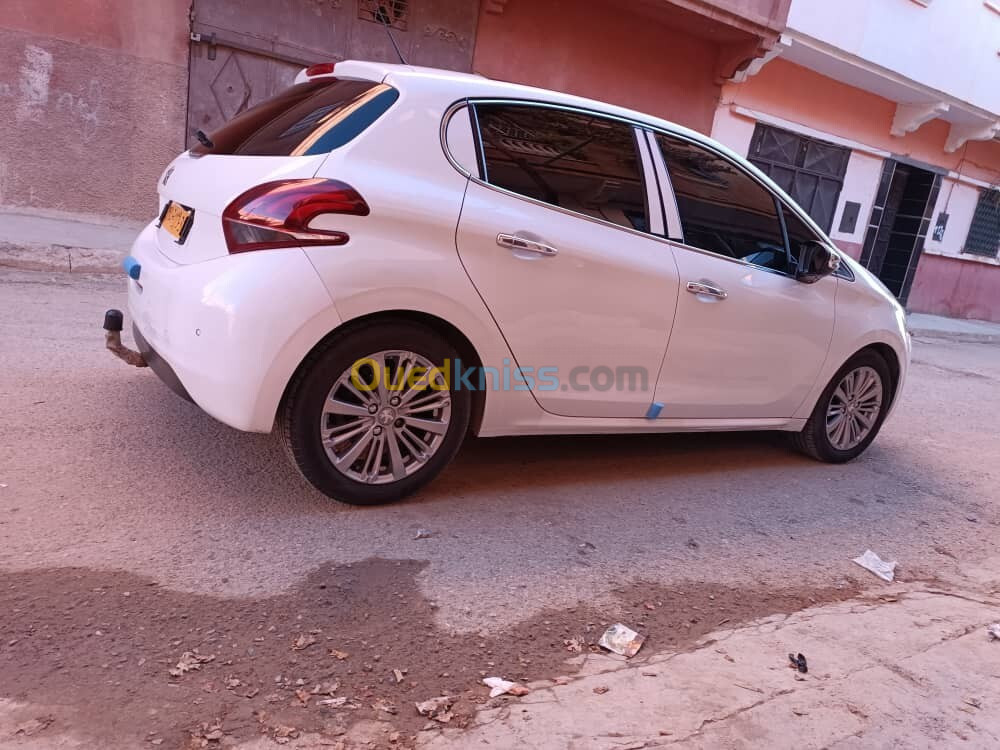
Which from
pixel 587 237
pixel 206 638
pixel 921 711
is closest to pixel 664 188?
pixel 587 237

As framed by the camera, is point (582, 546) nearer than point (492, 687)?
No

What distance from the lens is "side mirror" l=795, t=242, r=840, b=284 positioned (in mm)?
4074

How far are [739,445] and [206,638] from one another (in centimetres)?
364

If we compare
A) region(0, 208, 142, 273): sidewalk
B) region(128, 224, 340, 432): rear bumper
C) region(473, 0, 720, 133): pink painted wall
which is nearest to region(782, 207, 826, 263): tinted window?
region(128, 224, 340, 432): rear bumper

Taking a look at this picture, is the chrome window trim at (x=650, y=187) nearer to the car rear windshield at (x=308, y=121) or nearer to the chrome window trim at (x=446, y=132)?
the chrome window trim at (x=446, y=132)

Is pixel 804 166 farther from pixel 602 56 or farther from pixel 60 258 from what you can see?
pixel 60 258

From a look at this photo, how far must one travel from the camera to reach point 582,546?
321cm

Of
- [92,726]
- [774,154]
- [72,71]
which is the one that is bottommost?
[92,726]

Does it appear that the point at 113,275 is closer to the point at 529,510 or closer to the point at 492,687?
the point at 529,510

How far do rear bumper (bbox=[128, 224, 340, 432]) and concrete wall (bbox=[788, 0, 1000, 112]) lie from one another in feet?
38.5

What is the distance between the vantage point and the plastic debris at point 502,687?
7.28ft

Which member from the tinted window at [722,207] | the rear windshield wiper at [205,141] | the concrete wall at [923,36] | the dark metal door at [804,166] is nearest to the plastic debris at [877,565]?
the tinted window at [722,207]

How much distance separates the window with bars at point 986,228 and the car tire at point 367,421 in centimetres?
1786

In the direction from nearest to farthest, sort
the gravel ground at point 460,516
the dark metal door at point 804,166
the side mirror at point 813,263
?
1. the gravel ground at point 460,516
2. the side mirror at point 813,263
3. the dark metal door at point 804,166
